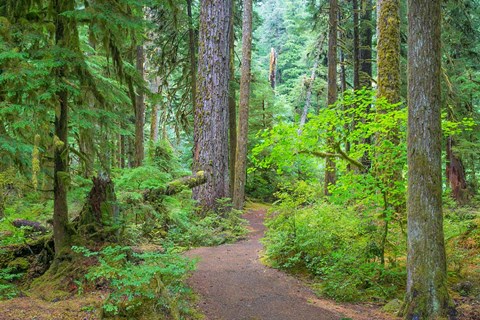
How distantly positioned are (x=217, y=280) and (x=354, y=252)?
2.59m

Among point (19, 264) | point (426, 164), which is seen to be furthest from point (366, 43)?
point (19, 264)

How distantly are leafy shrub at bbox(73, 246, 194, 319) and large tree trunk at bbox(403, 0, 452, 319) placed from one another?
3206mm

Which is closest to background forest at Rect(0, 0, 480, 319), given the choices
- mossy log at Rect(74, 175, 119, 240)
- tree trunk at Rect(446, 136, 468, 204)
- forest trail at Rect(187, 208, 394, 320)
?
mossy log at Rect(74, 175, 119, 240)

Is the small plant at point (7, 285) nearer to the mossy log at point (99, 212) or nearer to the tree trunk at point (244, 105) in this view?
the mossy log at point (99, 212)

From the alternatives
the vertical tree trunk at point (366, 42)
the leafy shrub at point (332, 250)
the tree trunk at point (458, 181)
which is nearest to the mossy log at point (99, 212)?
the leafy shrub at point (332, 250)

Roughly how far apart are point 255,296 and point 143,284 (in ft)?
7.40

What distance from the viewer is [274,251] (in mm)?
7816

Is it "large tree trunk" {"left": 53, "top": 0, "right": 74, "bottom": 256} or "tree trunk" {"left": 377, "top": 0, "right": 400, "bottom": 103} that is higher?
"tree trunk" {"left": 377, "top": 0, "right": 400, "bottom": 103}

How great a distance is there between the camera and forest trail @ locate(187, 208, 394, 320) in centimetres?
518

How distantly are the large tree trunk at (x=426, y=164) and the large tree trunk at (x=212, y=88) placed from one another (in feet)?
20.1

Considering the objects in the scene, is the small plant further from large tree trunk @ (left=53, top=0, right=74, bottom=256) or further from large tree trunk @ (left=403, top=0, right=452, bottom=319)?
large tree trunk @ (left=403, top=0, right=452, bottom=319)

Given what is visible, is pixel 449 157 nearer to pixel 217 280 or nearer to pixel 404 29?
pixel 404 29

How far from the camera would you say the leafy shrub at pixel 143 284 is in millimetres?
3898

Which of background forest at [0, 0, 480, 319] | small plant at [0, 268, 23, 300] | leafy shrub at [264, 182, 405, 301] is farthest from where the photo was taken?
leafy shrub at [264, 182, 405, 301]
